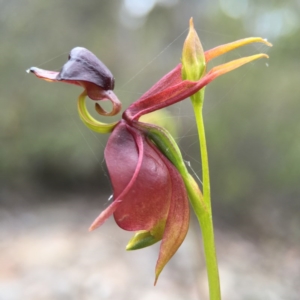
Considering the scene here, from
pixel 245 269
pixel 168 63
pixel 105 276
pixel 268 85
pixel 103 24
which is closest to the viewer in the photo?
pixel 105 276

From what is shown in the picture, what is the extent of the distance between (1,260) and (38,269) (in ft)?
1.90

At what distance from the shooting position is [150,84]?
6.08 meters

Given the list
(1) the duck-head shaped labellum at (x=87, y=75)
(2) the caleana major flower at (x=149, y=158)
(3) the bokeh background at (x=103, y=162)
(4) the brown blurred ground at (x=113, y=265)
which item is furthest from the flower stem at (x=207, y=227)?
(3) the bokeh background at (x=103, y=162)

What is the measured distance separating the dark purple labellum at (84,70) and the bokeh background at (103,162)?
2.98 meters

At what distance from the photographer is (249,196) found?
5.45 meters

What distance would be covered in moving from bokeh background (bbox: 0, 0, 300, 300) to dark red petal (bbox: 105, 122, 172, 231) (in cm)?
287

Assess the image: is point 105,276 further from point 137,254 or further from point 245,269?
point 245,269

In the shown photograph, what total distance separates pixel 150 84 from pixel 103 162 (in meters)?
1.63

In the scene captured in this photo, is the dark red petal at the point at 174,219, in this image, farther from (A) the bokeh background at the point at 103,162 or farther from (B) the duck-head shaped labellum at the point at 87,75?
(A) the bokeh background at the point at 103,162

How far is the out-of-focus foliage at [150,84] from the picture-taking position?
17.1 ft

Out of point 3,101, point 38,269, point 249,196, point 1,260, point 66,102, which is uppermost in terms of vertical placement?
point 3,101

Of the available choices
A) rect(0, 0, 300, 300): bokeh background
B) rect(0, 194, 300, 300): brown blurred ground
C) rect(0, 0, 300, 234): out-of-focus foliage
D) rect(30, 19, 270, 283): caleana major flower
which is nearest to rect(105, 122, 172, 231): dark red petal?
rect(30, 19, 270, 283): caleana major flower

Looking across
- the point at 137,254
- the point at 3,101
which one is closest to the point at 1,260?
the point at 137,254

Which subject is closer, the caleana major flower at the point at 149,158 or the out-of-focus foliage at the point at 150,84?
the caleana major flower at the point at 149,158
